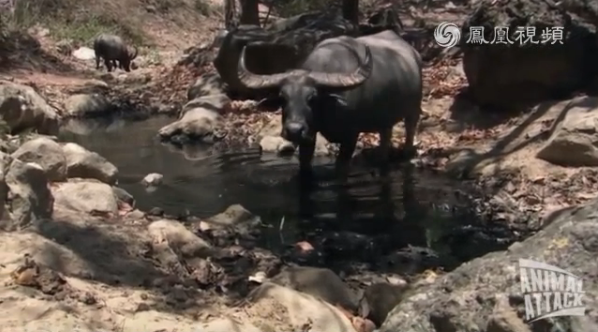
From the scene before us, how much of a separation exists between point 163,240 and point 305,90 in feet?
9.01

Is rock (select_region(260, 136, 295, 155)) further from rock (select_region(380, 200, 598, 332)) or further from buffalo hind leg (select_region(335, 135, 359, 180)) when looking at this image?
rock (select_region(380, 200, 598, 332))

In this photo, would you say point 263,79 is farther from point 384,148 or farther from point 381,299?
point 381,299

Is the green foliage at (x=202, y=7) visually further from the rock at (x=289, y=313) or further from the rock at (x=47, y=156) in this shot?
the rock at (x=289, y=313)

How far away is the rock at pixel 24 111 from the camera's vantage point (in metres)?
8.55

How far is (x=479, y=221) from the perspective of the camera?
751 cm

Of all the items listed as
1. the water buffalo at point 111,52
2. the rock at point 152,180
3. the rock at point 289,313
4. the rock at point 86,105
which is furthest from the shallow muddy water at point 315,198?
the water buffalo at point 111,52

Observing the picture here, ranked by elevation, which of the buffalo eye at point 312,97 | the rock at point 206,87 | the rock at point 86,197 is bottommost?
the rock at point 206,87

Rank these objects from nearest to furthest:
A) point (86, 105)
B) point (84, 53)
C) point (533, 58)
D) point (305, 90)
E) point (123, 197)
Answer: point (123, 197)
point (305, 90)
point (533, 58)
point (86, 105)
point (84, 53)

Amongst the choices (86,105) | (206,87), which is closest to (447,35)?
(206,87)

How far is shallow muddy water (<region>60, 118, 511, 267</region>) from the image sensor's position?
7128 mm

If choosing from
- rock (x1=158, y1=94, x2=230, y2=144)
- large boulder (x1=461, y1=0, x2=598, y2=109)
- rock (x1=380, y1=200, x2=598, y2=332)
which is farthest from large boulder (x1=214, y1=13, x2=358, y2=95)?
rock (x1=380, y1=200, x2=598, y2=332)

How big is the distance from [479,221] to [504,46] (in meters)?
3.85

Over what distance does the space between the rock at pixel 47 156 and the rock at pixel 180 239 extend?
107cm

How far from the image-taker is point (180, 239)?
609 centimetres
